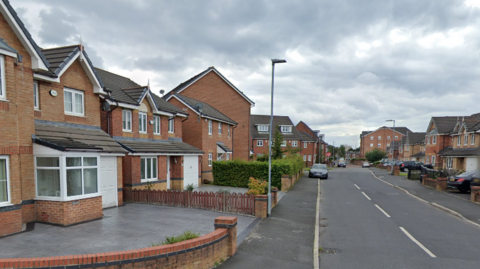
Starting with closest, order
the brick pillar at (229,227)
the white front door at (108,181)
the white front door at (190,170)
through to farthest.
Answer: the brick pillar at (229,227)
the white front door at (108,181)
the white front door at (190,170)

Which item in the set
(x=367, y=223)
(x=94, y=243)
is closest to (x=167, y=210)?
(x=94, y=243)

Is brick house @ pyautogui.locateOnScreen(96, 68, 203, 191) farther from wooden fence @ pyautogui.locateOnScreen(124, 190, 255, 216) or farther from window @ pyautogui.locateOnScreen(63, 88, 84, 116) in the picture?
wooden fence @ pyautogui.locateOnScreen(124, 190, 255, 216)

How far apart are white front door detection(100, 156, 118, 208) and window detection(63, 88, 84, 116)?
2.24 meters

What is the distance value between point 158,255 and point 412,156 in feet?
221

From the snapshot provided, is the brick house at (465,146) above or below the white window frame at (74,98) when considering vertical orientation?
below

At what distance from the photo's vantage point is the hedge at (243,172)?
20.2 meters

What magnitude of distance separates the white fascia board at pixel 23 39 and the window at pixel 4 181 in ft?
10.2

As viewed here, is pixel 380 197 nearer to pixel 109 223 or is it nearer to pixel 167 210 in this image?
pixel 167 210

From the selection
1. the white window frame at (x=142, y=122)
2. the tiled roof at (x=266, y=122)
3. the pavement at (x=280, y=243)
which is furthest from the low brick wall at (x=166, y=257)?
the tiled roof at (x=266, y=122)

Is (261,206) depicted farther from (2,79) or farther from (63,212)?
(2,79)

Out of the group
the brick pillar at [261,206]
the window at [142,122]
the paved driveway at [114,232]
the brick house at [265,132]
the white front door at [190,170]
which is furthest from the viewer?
the brick house at [265,132]

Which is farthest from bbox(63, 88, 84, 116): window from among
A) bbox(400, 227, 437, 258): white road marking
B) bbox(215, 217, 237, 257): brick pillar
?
bbox(400, 227, 437, 258): white road marking

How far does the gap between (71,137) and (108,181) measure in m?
2.69

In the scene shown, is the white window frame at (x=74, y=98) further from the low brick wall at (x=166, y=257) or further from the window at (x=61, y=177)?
the low brick wall at (x=166, y=257)
